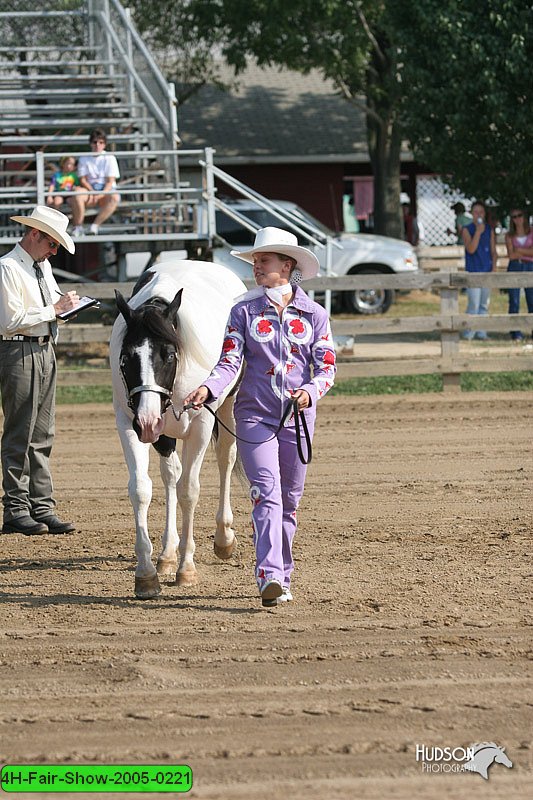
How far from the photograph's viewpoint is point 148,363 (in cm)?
614

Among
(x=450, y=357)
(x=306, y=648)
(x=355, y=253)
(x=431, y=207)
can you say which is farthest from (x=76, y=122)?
(x=431, y=207)

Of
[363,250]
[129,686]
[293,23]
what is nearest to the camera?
[129,686]

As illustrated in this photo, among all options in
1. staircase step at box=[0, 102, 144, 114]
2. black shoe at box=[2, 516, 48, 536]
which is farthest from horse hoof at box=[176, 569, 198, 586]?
staircase step at box=[0, 102, 144, 114]

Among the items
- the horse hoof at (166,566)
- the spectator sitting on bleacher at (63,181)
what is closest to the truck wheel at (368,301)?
the spectator sitting on bleacher at (63,181)

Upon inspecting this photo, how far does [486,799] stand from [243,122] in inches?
1261

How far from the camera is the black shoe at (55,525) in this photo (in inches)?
326

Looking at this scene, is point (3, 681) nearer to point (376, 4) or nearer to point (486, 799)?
point (486, 799)

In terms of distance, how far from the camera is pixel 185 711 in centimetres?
463

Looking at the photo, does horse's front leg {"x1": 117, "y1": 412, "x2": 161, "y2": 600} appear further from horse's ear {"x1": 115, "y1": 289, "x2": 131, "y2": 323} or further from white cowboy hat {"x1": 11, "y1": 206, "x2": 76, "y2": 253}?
white cowboy hat {"x1": 11, "y1": 206, "x2": 76, "y2": 253}

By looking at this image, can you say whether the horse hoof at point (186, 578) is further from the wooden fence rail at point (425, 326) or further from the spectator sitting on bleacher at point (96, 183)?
the spectator sitting on bleacher at point (96, 183)

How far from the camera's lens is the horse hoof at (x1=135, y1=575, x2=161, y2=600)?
6465 mm

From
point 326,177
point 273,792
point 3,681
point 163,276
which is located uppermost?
point 163,276

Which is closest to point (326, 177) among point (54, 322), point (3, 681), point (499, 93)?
point (499, 93)

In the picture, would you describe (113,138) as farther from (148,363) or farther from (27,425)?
(148,363)
